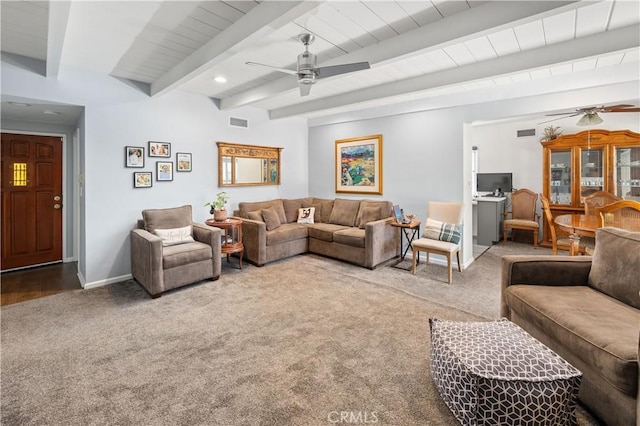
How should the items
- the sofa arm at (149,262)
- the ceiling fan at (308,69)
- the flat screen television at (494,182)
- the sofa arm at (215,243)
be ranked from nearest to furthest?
1. the ceiling fan at (308,69)
2. the sofa arm at (149,262)
3. the sofa arm at (215,243)
4. the flat screen television at (494,182)

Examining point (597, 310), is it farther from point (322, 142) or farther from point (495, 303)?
point (322, 142)

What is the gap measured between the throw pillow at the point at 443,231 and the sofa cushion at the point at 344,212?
1383 millimetres

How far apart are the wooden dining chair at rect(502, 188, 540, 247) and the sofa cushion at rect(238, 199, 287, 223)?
4.44 m

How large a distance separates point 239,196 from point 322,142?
2.02 metres

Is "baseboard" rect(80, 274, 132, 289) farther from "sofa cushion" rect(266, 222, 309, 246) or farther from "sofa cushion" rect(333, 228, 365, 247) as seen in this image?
"sofa cushion" rect(333, 228, 365, 247)

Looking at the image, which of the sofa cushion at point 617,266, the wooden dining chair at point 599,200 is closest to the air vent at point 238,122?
the sofa cushion at point 617,266

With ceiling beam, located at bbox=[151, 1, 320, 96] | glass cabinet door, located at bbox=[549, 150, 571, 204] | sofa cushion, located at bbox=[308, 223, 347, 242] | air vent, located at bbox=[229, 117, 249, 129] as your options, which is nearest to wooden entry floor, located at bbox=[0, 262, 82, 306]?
ceiling beam, located at bbox=[151, 1, 320, 96]

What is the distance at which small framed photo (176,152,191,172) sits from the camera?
15.2 ft

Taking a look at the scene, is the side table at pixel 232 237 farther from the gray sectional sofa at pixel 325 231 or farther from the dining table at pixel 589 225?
the dining table at pixel 589 225

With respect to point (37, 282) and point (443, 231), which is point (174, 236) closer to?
point (37, 282)

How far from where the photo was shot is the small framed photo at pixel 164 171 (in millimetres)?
4438

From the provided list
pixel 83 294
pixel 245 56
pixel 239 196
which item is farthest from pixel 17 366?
pixel 239 196

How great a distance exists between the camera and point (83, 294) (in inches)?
145

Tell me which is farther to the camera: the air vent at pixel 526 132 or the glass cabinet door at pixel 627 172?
the air vent at pixel 526 132
